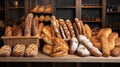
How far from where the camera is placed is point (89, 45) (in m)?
1.49

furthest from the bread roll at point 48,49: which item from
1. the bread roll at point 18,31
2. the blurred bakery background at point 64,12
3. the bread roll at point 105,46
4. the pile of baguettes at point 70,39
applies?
the blurred bakery background at point 64,12

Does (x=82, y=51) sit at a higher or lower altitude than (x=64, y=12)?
lower

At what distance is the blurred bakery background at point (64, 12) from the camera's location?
4137mm

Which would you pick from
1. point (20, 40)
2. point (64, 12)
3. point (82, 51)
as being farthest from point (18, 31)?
point (64, 12)

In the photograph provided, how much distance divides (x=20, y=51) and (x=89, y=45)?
468 mm

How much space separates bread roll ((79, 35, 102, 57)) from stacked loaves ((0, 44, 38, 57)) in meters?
0.34

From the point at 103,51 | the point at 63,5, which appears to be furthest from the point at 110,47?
the point at 63,5

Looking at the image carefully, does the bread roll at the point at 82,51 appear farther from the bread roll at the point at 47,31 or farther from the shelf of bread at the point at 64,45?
the bread roll at the point at 47,31

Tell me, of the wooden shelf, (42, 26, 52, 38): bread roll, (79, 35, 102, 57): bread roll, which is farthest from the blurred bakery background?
the wooden shelf

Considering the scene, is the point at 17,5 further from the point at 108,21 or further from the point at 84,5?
the point at 108,21

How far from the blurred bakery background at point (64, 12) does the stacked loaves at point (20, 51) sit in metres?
2.55

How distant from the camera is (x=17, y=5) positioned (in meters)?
4.32

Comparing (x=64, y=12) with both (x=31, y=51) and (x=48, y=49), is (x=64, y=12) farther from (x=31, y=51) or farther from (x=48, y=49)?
(x=31, y=51)

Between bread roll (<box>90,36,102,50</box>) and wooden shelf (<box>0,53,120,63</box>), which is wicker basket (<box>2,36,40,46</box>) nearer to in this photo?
wooden shelf (<box>0,53,120,63</box>)
